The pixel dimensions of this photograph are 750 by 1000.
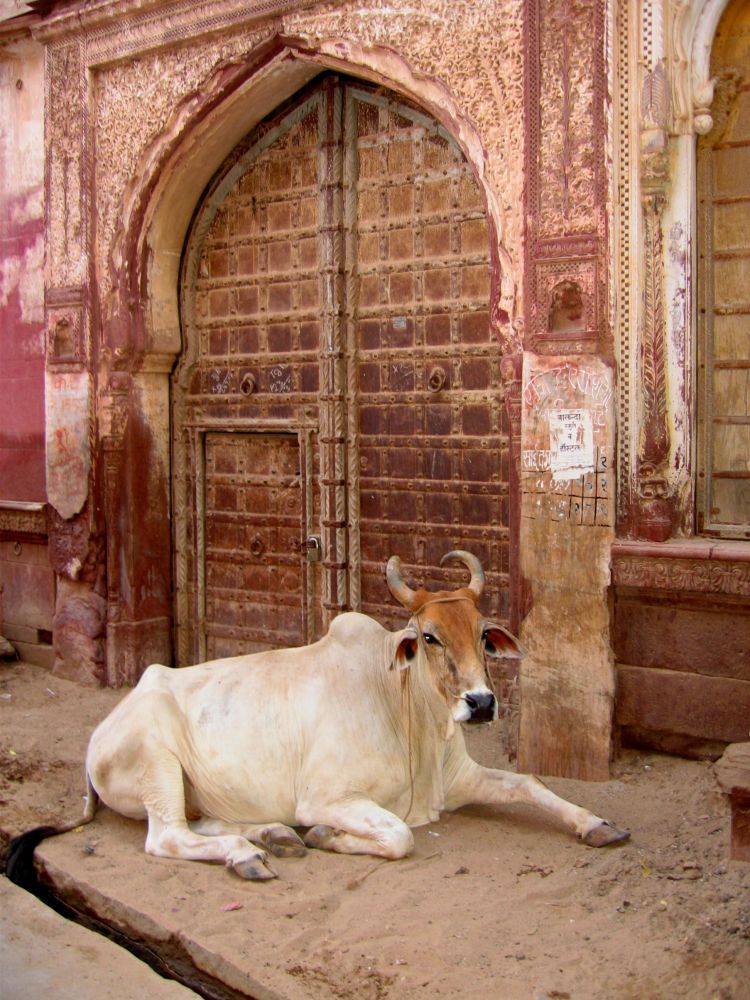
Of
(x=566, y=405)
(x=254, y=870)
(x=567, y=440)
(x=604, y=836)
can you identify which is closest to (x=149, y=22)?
(x=566, y=405)

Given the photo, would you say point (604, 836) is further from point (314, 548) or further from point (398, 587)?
point (314, 548)

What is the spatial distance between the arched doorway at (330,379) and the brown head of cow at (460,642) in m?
1.56

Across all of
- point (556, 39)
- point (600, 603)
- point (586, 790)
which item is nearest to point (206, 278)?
point (556, 39)

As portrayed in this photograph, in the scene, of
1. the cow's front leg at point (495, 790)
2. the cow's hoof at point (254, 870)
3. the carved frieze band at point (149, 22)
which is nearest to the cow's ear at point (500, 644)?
the cow's front leg at point (495, 790)

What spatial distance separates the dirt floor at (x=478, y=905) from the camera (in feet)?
11.7

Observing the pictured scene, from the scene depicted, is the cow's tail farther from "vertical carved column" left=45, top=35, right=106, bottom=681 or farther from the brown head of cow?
"vertical carved column" left=45, top=35, right=106, bottom=681

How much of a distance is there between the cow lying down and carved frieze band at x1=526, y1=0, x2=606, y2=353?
4.65ft

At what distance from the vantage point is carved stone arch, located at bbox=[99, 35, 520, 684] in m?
7.07

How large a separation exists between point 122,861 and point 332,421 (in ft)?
9.82

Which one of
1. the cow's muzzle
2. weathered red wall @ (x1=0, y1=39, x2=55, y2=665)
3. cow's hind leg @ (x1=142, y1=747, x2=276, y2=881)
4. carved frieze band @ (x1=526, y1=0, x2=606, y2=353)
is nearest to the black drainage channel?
cow's hind leg @ (x1=142, y1=747, x2=276, y2=881)

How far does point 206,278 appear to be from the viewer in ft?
24.7

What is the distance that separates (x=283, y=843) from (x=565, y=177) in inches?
127

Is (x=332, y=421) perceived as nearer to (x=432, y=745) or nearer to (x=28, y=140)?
(x=432, y=745)

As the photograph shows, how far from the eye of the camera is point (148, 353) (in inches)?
293
